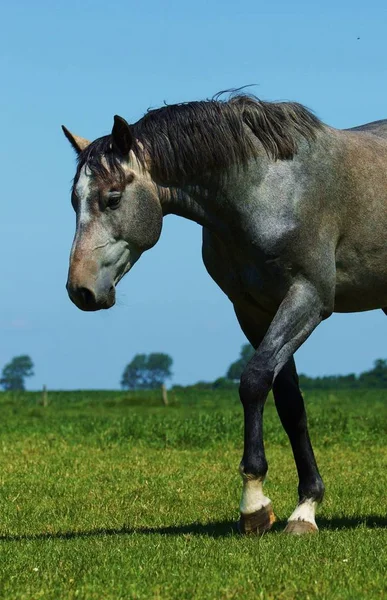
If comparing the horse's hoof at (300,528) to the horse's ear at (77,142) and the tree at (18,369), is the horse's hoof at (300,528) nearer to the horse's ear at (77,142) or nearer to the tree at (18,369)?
the horse's ear at (77,142)

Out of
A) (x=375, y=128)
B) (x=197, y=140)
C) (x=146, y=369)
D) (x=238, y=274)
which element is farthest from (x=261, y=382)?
(x=146, y=369)

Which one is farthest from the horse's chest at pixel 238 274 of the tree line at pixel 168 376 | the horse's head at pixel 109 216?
the tree line at pixel 168 376

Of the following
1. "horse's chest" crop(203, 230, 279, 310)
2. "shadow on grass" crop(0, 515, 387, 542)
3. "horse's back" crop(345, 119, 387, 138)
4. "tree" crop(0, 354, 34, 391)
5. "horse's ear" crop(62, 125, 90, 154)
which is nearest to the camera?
"horse's chest" crop(203, 230, 279, 310)


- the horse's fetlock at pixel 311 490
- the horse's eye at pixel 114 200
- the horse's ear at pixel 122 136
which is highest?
the horse's ear at pixel 122 136

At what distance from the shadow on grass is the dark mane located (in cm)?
273

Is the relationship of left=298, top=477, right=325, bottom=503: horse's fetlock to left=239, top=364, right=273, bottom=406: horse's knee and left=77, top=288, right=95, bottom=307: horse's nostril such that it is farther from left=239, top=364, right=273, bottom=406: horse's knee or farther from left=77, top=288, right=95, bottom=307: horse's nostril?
left=77, top=288, right=95, bottom=307: horse's nostril

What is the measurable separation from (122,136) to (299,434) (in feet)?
9.48

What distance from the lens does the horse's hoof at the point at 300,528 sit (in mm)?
8367

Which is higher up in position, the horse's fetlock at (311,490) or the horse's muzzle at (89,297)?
the horse's muzzle at (89,297)

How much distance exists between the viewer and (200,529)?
9.21 metres

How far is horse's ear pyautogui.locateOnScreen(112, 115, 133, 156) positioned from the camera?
304 inches

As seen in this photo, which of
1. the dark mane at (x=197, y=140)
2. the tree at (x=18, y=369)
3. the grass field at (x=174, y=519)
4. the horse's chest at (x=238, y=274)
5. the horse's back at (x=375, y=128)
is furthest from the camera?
the tree at (x=18, y=369)

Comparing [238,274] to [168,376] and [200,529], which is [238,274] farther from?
[168,376]

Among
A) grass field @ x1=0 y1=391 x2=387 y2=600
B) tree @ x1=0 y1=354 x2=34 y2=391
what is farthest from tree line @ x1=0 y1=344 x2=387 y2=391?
grass field @ x1=0 y1=391 x2=387 y2=600
